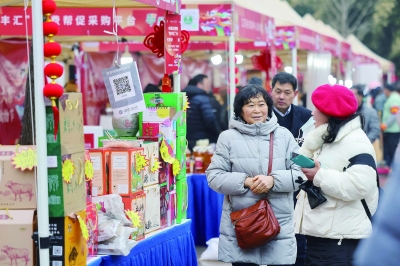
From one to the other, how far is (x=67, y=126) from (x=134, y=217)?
1.17 metres

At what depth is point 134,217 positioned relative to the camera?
4938 millimetres

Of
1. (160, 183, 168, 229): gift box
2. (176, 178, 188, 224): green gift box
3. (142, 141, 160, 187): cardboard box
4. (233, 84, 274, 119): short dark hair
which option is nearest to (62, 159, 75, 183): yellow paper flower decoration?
(142, 141, 160, 187): cardboard box

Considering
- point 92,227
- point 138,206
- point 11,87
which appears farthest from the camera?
point 11,87

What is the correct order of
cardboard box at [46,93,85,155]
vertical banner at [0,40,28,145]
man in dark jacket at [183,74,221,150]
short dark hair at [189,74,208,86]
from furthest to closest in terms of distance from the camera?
1. short dark hair at [189,74,208,86]
2. vertical banner at [0,40,28,145]
3. man in dark jacket at [183,74,221,150]
4. cardboard box at [46,93,85,155]

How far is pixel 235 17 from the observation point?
8.95 metres

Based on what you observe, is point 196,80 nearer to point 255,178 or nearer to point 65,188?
point 255,178

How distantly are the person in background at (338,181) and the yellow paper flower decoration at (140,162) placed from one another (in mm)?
1135

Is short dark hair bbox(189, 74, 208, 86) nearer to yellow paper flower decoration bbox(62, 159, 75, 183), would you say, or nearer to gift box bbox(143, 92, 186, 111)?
gift box bbox(143, 92, 186, 111)

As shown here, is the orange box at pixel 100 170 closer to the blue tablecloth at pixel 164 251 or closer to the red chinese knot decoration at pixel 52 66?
the blue tablecloth at pixel 164 251

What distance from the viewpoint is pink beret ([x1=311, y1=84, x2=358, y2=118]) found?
15.3 feet

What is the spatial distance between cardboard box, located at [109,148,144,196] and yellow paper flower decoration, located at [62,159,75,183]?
941mm

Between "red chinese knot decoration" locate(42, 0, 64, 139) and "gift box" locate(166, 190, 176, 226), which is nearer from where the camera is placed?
"red chinese knot decoration" locate(42, 0, 64, 139)

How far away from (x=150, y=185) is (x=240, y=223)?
2.76 ft

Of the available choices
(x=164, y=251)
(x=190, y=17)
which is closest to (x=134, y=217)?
(x=164, y=251)
